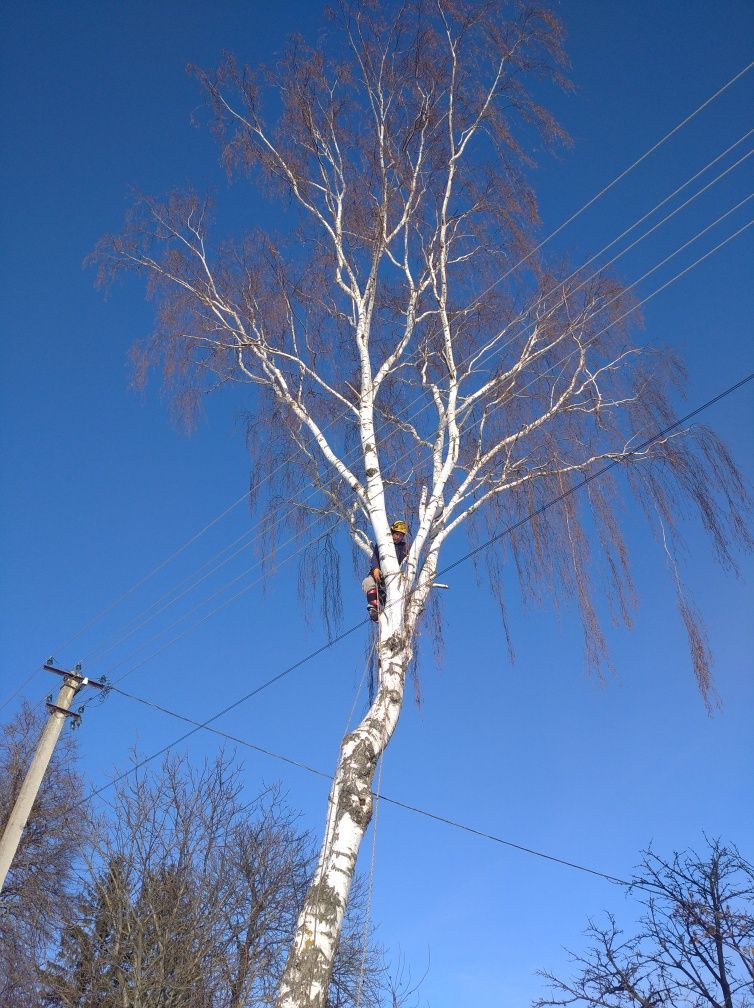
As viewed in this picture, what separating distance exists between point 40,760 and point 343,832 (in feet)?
20.2

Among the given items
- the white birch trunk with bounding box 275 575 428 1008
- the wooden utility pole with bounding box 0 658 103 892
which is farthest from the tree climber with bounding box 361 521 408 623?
the wooden utility pole with bounding box 0 658 103 892

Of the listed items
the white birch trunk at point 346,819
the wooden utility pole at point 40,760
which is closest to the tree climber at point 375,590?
the white birch trunk at point 346,819

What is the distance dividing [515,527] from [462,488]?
1.82 feet

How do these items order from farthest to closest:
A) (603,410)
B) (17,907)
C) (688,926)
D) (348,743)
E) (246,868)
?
(17,907) < (246,868) < (688,926) < (603,410) < (348,743)

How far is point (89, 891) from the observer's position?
30.8 feet

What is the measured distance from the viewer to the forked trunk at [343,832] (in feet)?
13.8

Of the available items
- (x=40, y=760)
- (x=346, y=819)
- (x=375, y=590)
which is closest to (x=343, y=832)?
(x=346, y=819)

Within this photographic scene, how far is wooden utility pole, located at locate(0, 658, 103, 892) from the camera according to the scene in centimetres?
880

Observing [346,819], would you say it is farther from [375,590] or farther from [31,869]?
[31,869]

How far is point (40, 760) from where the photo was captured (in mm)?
9555

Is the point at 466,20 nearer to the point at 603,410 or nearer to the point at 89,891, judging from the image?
the point at 603,410

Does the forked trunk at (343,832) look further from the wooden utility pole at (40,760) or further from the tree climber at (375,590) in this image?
the wooden utility pole at (40,760)

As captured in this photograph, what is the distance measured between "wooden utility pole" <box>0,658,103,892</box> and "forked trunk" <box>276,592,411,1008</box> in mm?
5399

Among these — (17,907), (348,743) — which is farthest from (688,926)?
(17,907)
